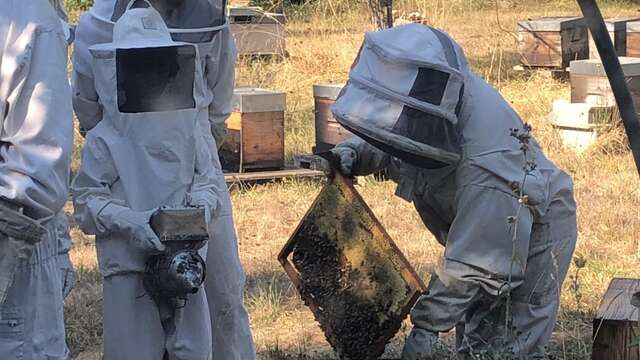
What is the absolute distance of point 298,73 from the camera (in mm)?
11594

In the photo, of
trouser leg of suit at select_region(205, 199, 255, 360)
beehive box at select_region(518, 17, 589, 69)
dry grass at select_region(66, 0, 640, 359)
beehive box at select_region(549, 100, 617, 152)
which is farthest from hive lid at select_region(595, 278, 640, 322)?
beehive box at select_region(518, 17, 589, 69)

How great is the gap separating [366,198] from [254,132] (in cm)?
90

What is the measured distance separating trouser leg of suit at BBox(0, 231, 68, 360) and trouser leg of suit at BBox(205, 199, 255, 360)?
2.94 feet

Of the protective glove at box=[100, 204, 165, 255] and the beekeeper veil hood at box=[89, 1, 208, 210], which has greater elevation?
the beekeeper veil hood at box=[89, 1, 208, 210]

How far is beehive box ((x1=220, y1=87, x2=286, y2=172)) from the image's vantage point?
714 centimetres

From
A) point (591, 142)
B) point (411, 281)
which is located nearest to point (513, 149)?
point (411, 281)

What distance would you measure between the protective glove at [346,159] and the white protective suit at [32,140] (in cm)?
139

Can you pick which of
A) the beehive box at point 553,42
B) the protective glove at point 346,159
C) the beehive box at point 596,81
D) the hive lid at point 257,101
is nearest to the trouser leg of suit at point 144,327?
the protective glove at point 346,159

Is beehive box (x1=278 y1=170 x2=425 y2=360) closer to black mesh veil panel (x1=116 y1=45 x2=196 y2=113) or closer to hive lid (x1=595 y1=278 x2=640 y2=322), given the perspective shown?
hive lid (x1=595 y1=278 x2=640 y2=322)

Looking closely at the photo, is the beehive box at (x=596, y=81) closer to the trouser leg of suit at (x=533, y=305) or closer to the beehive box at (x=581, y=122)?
the beehive box at (x=581, y=122)

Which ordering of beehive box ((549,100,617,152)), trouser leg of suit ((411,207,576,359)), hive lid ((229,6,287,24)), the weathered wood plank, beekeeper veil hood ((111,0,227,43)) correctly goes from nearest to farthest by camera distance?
beekeeper veil hood ((111,0,227,43)), trouser leg of suit ((411,207,576,359)), the weathered wood plank, beehive box ((549,100,617,152)), hive lid ((229,6,287,24))

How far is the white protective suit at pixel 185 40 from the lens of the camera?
3354 millimetres

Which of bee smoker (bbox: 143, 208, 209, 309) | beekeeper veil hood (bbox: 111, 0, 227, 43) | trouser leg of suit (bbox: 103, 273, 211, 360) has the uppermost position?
beekeeper veil hood (bbox: 111, 0, 227, 43)

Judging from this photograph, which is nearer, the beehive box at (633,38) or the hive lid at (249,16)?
the beehive box at (633,38)
